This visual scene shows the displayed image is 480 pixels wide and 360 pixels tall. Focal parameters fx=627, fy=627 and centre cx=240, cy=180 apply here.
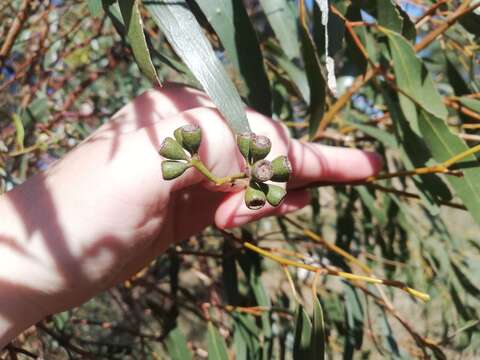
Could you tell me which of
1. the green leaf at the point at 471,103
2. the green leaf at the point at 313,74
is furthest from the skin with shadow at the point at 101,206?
the green leaf at the point at 471,103

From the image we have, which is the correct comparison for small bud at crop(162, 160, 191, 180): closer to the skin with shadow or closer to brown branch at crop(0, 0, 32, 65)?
the skin with shadow

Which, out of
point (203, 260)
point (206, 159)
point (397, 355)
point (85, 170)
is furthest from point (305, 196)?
point (203, 260)

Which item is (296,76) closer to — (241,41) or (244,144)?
(241,41)

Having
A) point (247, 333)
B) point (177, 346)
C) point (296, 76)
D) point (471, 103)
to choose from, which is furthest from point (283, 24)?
point (177, 346)

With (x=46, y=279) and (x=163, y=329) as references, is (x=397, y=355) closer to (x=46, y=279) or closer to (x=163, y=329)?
(x=163, y=329)

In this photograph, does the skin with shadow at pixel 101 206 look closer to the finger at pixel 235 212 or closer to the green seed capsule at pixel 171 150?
the finger at pixel 235 212
